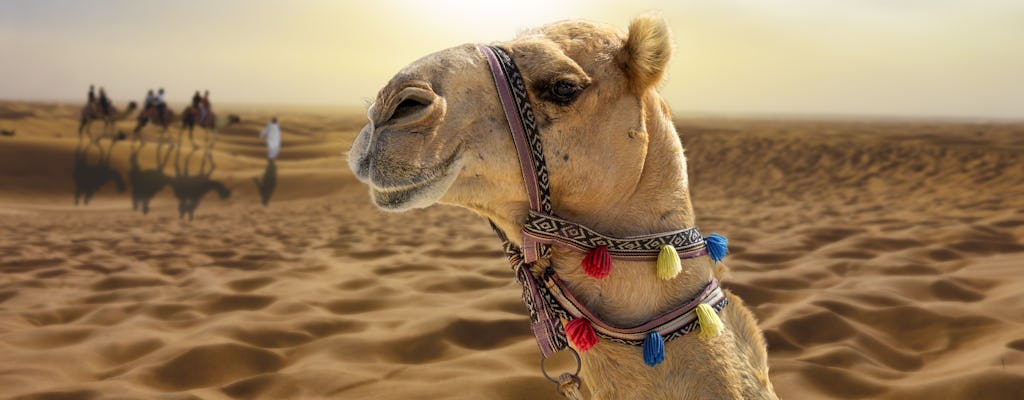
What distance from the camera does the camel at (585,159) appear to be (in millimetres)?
1398

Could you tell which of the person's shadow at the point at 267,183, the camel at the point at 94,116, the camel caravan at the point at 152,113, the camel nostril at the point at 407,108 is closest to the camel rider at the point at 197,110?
the camel caravan at the point at 152,113

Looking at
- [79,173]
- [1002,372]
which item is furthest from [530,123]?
[79,173]

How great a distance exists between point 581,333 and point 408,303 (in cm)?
422

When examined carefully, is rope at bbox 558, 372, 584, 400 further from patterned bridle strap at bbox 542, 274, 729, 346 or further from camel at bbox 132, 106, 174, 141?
camel at bbox 132, 106, 174, 141

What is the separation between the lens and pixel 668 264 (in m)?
1.47

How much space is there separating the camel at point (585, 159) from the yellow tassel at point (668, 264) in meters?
0.05

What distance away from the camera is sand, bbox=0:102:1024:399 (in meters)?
3.76

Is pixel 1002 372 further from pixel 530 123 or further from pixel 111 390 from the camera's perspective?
Answer: pixel 111 390

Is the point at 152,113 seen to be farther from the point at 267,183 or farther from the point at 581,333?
the point at 581,333

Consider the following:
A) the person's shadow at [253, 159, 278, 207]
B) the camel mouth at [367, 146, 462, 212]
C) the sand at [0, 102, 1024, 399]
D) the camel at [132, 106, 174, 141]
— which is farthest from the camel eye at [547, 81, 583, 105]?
the camel at [132, 106, 174, 141]

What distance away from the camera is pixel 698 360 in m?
1.55

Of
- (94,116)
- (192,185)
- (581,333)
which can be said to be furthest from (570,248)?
(94,116)

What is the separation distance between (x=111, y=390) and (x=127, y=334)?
4.03 feet

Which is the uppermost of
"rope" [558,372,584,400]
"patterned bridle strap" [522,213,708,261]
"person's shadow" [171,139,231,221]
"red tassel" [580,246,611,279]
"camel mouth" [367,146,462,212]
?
"camel mouth" [367,146,462,212]
